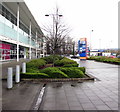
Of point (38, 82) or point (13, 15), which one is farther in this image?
point (13, 15)

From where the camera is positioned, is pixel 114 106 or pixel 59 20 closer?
pixel 114 106

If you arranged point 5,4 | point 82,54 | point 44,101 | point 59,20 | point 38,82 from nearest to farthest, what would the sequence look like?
point 44,101
point 38,82
point 59,20
point 5,4
point 82,54

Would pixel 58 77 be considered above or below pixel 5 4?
below

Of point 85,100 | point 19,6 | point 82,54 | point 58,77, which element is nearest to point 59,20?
point 58,77

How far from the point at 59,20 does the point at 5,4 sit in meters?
12.0

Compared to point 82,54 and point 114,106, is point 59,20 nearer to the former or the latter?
point 114,106

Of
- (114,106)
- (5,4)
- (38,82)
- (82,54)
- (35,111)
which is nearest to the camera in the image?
(35,111)

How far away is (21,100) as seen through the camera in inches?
172

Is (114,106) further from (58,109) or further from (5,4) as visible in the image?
(5,4)

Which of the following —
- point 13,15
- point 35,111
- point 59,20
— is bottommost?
point 35,111

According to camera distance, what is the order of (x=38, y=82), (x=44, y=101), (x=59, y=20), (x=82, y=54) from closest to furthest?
(x=44, y=101), (x=38, y=82), (x=59, y=20), (x=82, y=54)

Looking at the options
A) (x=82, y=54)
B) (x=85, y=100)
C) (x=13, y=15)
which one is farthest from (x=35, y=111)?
(x=82, y=54)

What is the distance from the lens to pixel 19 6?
19.5 metres

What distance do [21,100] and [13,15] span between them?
22.8m
